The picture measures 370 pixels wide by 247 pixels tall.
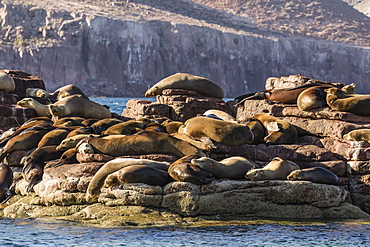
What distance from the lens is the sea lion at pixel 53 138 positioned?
11336mm

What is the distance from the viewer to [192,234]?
7.97 m

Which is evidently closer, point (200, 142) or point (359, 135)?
point (200, 142)

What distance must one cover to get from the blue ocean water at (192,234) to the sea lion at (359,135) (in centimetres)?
248

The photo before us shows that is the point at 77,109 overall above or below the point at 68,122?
above

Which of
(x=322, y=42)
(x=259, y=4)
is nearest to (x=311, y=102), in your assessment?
(x=322, y=42)

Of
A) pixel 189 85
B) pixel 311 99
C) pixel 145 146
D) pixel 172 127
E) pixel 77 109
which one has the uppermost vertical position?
pixel 189 85

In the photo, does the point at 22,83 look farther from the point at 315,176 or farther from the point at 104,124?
the point at 315,176

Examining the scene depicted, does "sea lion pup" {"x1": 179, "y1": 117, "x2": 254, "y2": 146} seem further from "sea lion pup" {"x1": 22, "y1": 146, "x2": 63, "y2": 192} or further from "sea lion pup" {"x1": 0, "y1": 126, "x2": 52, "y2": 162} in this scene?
"sea lion pup" {"x1": 0, "y1": 126, "x2": 52, "y2": 162}

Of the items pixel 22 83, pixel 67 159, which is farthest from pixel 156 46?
pixel 67 159

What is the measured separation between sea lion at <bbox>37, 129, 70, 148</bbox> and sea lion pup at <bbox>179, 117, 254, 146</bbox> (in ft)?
8.12

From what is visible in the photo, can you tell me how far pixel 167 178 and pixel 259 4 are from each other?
17347cm

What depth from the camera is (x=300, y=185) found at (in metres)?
9.38

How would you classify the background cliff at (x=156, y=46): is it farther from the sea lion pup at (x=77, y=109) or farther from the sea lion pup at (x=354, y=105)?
the sea lion pup at (x=354, y=105)

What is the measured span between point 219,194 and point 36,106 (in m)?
8.05
